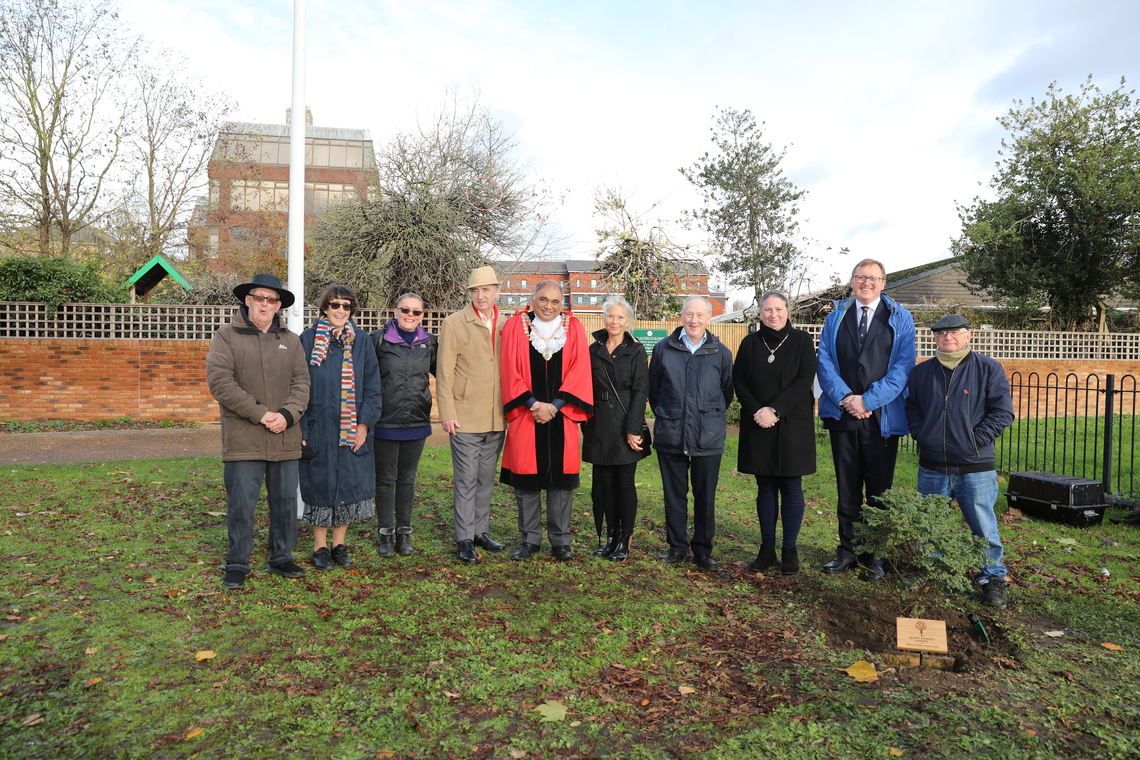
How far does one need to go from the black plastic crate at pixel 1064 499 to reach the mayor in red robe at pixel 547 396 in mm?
4635

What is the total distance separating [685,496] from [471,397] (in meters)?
1.75

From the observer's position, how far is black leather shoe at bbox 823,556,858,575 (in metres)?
5.00

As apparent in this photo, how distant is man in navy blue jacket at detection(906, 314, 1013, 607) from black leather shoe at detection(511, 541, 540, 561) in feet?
9.19

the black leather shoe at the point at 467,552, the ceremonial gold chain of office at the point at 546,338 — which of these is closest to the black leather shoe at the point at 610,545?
the black leather shoe at the point at 467,552

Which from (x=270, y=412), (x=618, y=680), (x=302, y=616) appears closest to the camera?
(x=618, y=680)

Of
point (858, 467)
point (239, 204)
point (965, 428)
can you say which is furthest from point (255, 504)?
point (239, 204)

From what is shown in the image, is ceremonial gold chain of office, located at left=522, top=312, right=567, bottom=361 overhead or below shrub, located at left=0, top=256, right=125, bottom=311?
below

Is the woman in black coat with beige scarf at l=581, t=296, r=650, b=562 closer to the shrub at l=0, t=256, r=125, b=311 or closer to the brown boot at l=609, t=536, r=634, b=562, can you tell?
the brown boot at l=609, t=536, r=634, b=562

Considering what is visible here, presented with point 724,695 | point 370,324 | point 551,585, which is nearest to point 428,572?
point 551,585

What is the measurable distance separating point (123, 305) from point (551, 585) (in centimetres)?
1311

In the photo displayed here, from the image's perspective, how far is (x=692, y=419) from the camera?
5137 millimetres

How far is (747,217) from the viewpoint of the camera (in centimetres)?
2761

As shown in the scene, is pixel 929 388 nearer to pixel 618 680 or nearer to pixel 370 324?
pixel 618 680

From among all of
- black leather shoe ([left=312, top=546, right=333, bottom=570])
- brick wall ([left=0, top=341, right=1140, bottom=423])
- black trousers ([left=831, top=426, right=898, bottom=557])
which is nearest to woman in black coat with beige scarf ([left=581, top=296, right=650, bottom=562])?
black trousers ([left=831, top=426, right=898, bottom=557])
